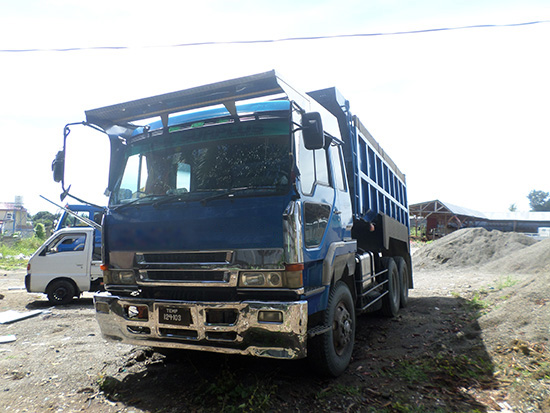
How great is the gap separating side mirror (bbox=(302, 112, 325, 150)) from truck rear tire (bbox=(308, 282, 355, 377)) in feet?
4.71

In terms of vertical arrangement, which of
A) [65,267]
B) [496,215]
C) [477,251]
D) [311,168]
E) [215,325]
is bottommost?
[477,251]

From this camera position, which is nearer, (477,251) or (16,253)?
(477,251)

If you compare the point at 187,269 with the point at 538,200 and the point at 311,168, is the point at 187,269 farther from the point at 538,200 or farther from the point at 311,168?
the point at 538,200

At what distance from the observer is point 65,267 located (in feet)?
28.3

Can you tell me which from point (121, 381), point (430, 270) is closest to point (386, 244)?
point (121, 381)

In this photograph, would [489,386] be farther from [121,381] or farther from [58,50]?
[58,50]

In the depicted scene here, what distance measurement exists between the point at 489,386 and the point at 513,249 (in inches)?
612

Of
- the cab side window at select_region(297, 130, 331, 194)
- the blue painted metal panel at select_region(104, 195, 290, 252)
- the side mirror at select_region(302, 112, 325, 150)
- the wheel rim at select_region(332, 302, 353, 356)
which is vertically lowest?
the wheel rim at select_region(332, 302, 353, 356)

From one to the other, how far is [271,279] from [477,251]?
16.7 meters

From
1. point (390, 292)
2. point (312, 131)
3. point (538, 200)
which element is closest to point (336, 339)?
point (312, 131)

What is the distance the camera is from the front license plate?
3.31 metres

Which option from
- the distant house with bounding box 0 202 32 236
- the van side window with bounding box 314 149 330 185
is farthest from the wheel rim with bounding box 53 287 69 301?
the distant house with bounding box 0 202 32 236

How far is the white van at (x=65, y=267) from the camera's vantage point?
8.51m

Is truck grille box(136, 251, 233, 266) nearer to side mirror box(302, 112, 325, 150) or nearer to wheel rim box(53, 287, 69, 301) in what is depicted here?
side mirror box(302, 112, 325, 150)
